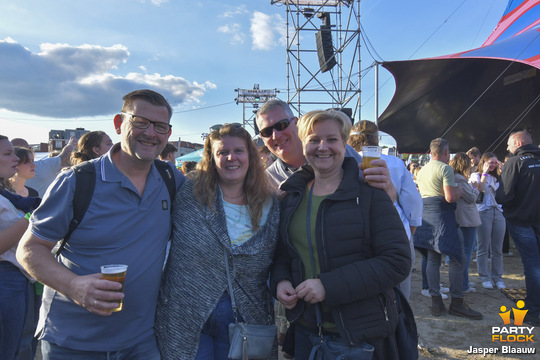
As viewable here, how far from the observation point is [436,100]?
1126 centimetres

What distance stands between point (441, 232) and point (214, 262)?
145 inches

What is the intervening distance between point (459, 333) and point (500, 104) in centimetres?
1039

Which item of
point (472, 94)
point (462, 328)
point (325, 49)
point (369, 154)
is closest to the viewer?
point (369, 154)

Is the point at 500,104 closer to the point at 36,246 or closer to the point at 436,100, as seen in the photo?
the point at 436,100

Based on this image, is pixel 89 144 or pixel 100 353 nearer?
pixel 100 353

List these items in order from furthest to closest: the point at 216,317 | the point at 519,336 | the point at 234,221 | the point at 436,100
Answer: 1. the point at 436,100
2. the point at 519,336
3. the point at 234,221
4. the point at 216,317

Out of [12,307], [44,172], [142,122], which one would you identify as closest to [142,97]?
[142,122]

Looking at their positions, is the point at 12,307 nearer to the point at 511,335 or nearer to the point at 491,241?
the point at 511,335

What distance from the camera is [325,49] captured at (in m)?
12.2

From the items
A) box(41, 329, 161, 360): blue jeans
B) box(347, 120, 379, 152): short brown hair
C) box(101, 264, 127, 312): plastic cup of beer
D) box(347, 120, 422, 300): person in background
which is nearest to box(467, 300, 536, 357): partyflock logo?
box(347, 120, 422, 300): person in background

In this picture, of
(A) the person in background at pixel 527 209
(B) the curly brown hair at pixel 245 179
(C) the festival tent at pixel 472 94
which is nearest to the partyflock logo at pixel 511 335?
(A) the person in background at pixel 527 209

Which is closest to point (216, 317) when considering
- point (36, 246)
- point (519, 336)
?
point (36, 246)

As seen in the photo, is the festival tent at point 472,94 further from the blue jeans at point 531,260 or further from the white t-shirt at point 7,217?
the white t-shirt at point 7,217

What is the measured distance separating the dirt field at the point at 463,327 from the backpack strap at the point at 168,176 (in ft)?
10.6
